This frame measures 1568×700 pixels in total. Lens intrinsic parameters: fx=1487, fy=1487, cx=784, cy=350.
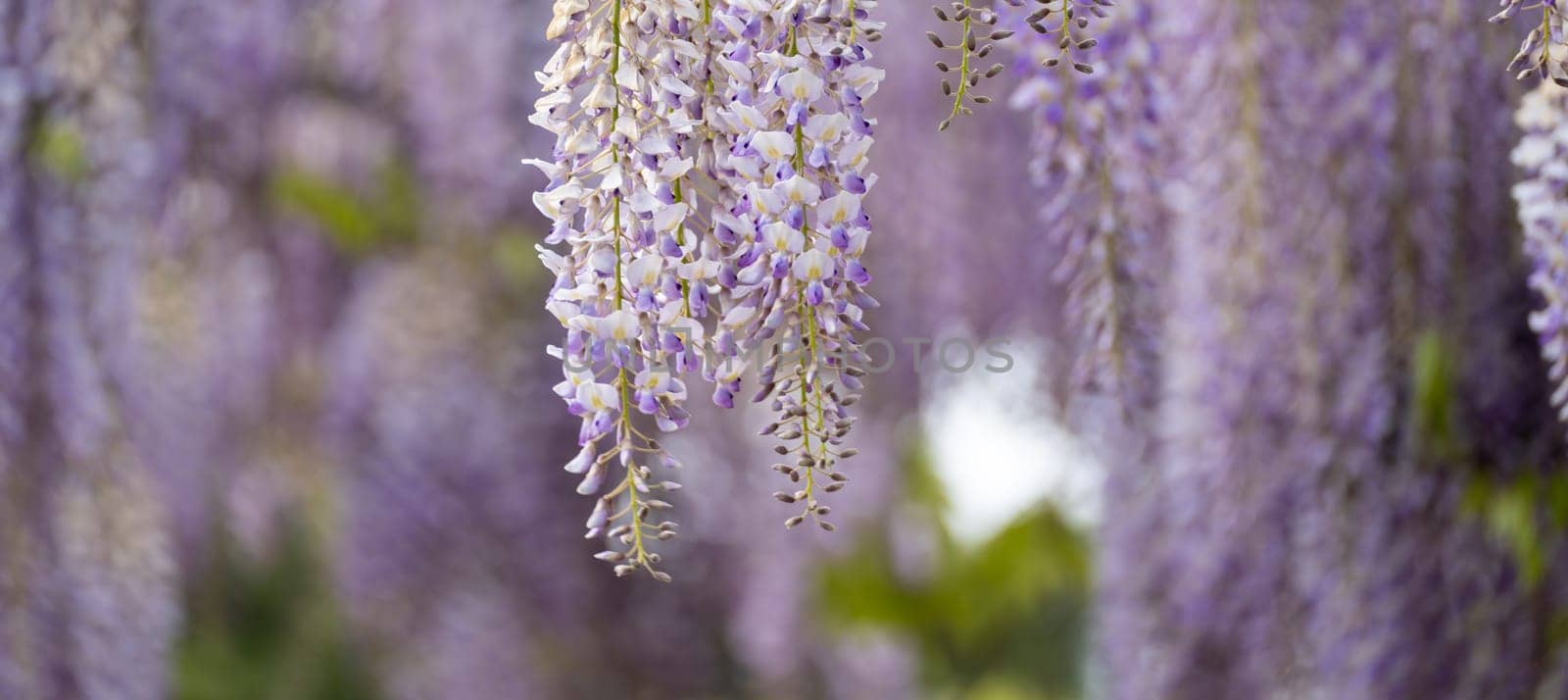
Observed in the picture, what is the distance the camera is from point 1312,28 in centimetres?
192

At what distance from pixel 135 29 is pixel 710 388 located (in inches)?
61.7

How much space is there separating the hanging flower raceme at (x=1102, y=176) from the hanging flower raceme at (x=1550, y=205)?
0.38 meters

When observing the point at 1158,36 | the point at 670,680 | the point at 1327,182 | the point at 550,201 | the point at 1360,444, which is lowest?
the point at 670,680

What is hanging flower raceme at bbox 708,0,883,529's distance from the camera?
1083mm

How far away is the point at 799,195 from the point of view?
3.51ft

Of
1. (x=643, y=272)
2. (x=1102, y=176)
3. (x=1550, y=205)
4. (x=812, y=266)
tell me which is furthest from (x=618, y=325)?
(x=1550, y=205)

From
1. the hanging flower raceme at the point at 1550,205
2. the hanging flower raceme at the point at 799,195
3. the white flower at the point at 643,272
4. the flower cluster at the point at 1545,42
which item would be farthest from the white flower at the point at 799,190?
the hanging flower raceme at the point at 1550,205

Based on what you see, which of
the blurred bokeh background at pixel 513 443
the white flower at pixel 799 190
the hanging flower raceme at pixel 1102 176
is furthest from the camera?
the blurred bokeh background at pixel 513 443

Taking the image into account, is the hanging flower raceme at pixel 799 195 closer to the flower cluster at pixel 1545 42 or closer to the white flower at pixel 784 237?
the white flower at pixel 784 237

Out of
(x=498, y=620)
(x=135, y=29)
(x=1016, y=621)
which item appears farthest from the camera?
(x=1016, y=621)

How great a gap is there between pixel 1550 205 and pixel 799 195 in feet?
2.48

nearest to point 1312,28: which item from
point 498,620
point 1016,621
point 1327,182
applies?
point 1327,182

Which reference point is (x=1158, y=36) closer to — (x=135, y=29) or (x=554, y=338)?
(x=135, y=29)

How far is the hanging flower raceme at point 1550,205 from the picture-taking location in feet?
4.47
